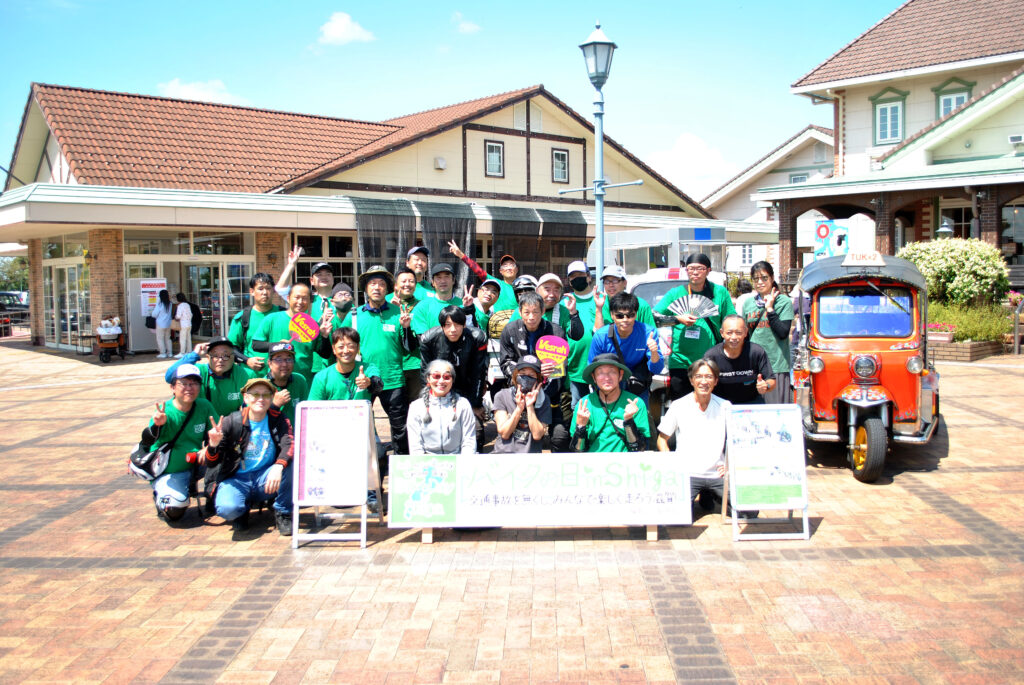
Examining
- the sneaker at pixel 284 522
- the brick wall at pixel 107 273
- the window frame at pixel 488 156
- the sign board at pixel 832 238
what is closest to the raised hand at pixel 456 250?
the sneaker at pixel 284 522

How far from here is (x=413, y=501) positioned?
20.1 ft

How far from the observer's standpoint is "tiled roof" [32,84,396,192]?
20.7 m

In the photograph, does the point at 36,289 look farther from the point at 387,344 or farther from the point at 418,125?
the point at 387,344

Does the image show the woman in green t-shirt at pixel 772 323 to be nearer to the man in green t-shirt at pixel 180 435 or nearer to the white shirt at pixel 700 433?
the white shirt at pixel 700 433

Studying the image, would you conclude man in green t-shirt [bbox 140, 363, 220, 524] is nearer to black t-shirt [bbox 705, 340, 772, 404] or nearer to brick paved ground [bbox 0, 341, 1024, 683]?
brick paved ground [bbox 0, 341, 1024, 683]

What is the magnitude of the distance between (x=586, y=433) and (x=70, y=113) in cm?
2026

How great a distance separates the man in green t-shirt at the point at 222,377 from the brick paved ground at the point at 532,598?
0.97 meters

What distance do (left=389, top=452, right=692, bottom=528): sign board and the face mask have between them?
510 millimetres

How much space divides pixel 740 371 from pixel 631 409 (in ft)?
3.64

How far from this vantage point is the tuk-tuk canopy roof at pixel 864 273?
8.13 m

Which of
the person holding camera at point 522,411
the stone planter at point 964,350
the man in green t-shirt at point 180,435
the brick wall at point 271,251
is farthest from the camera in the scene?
the brick wall at point 271,251

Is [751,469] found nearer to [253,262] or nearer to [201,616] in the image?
[201,616]

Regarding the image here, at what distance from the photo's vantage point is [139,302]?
2002 cm

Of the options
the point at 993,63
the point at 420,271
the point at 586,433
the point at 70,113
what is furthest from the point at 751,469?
the point at 993,63
